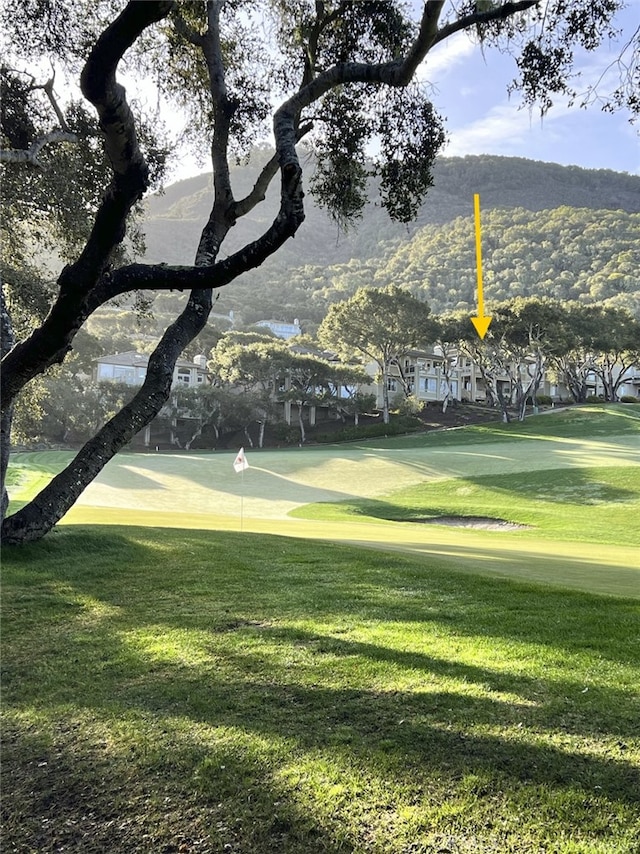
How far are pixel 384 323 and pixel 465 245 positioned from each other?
6780 centimetres

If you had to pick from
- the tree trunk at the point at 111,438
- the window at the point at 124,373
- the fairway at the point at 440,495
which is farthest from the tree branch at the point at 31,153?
the window at the point at 124,373

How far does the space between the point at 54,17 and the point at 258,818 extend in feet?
38.2

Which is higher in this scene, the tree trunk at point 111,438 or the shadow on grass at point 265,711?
the tree trunk at point 111,438

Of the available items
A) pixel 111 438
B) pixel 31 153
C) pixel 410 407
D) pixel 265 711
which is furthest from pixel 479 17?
pixel 410 407

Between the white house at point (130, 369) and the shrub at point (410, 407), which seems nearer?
the shrub at point (410, 407)

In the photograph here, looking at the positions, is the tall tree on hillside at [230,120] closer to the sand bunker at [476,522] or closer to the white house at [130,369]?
the sand bunker at [476,522]

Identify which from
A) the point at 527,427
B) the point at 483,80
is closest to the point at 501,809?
the point at 483,80

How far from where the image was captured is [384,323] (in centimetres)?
6131

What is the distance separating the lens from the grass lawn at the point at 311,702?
2826 millimetres

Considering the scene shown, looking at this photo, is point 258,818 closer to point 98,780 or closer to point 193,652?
point 98,780

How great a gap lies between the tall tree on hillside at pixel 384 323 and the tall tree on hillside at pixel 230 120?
48918 mm

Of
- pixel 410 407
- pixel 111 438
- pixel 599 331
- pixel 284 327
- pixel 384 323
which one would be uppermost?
pixel 284 327

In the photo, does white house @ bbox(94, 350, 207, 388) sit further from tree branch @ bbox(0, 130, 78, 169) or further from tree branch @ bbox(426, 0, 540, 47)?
tree branch @ bbox(426, 0, 540, 47)

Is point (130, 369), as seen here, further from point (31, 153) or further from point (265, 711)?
point (265, 711)
